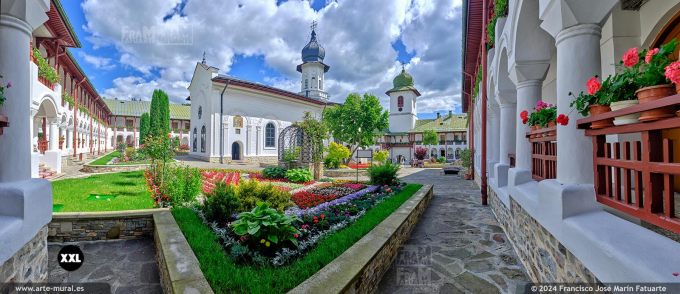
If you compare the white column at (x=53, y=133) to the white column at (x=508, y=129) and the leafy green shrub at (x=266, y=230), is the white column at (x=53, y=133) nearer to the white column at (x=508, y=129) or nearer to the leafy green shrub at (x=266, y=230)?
the leafy green shrub at (x=266, y=230)

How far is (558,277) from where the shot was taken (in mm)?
2857

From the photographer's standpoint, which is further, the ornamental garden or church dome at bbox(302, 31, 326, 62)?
church dome at bbox(302, 31, 326, 62)

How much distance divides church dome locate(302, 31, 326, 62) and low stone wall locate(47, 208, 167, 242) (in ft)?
135

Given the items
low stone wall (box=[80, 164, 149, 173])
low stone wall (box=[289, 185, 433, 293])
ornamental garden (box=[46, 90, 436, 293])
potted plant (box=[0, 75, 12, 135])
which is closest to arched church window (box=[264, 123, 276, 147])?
low stone wall (box=[80, 164, 149, 173])

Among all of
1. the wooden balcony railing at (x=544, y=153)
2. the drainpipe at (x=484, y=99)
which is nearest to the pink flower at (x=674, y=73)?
the wooden balcony railing at (x=544, y=153)

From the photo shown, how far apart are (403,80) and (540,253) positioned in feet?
148

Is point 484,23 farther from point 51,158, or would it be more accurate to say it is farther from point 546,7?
point 51,158

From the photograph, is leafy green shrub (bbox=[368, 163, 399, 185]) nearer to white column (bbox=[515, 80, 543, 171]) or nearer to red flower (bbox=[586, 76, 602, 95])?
white column (bbox=[515, 80, 543, 171])

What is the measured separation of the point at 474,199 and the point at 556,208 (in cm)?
683

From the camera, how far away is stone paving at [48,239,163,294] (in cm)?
376

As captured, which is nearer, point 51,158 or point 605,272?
point 605,272

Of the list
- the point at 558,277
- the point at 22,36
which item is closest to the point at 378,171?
the point at 558,277

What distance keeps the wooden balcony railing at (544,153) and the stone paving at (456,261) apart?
1424 mm

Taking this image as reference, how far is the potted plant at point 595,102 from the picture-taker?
7.80 ft
